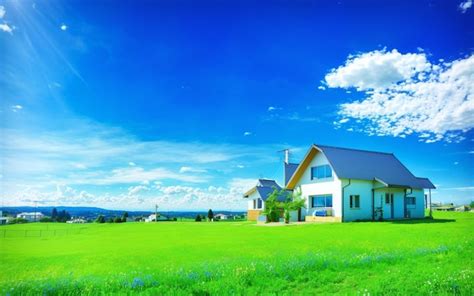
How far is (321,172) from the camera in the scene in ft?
92.8

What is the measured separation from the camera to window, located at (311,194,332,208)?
90.2ft

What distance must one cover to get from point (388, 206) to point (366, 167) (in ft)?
11.0

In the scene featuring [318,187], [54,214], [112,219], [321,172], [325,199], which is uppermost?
[321,172]

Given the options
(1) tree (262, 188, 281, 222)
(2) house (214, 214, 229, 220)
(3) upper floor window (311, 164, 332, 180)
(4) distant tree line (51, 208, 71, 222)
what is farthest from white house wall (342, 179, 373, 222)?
(2) house (214, 214, 229, 220)

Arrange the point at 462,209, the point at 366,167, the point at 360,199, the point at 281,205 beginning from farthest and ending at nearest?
the point at 462,209
the point at 281,205
the point at 366,167
the point at 360,199

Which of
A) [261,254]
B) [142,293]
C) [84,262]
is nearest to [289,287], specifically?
[142,293]

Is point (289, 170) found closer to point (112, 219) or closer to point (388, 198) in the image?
point (388, 198)

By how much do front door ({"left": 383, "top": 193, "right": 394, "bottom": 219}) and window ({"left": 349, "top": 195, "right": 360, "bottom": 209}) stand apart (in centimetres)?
270

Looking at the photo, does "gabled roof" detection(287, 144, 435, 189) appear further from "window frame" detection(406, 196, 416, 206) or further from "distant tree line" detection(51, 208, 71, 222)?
"distant tree line" detection(51, 208, 71, 222)

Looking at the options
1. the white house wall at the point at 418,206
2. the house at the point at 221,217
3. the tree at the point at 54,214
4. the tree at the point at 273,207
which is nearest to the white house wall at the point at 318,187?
the tree at the point at 273,207

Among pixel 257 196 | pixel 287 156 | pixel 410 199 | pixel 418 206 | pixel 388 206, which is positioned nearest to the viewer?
pixel 388 206

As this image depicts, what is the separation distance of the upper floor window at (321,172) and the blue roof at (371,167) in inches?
39.1

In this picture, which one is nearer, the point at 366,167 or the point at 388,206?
the point at 388,206

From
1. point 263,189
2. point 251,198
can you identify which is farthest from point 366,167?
point 251,198
